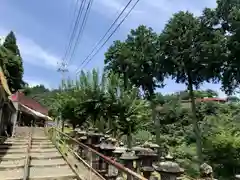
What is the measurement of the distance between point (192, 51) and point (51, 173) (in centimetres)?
2123

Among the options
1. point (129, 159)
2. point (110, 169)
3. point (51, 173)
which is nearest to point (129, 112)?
point (51, 173)

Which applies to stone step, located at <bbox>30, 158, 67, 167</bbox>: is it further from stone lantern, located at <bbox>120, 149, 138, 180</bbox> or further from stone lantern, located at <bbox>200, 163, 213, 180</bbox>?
stone lantern, located at <bbox>200, 163, 213, 180</bbox>

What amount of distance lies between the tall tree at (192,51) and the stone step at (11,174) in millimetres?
18420

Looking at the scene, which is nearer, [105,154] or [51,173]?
[105,154]

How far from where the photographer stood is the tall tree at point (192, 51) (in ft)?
81.6

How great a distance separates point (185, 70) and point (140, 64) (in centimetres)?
708

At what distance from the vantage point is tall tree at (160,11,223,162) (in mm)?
24859

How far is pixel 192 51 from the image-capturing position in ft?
86.8

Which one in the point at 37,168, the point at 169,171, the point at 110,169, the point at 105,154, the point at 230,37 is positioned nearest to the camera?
the point at 169,171

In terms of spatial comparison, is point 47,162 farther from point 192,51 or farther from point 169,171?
point 192,51

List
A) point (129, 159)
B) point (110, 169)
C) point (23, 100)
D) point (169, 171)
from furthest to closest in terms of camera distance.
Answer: point (23, 100)
point (110, 169)
point (129, 159)
point (169, 171)

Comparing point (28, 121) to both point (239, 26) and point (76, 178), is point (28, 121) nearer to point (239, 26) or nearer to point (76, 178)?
point (239, 26)

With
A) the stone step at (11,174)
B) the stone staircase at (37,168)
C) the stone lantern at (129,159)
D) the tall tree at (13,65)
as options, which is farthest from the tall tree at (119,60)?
the stone lantern at (129,159)

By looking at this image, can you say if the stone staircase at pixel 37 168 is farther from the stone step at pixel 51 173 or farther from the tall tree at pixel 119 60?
the tall tree at pixel 119 60
